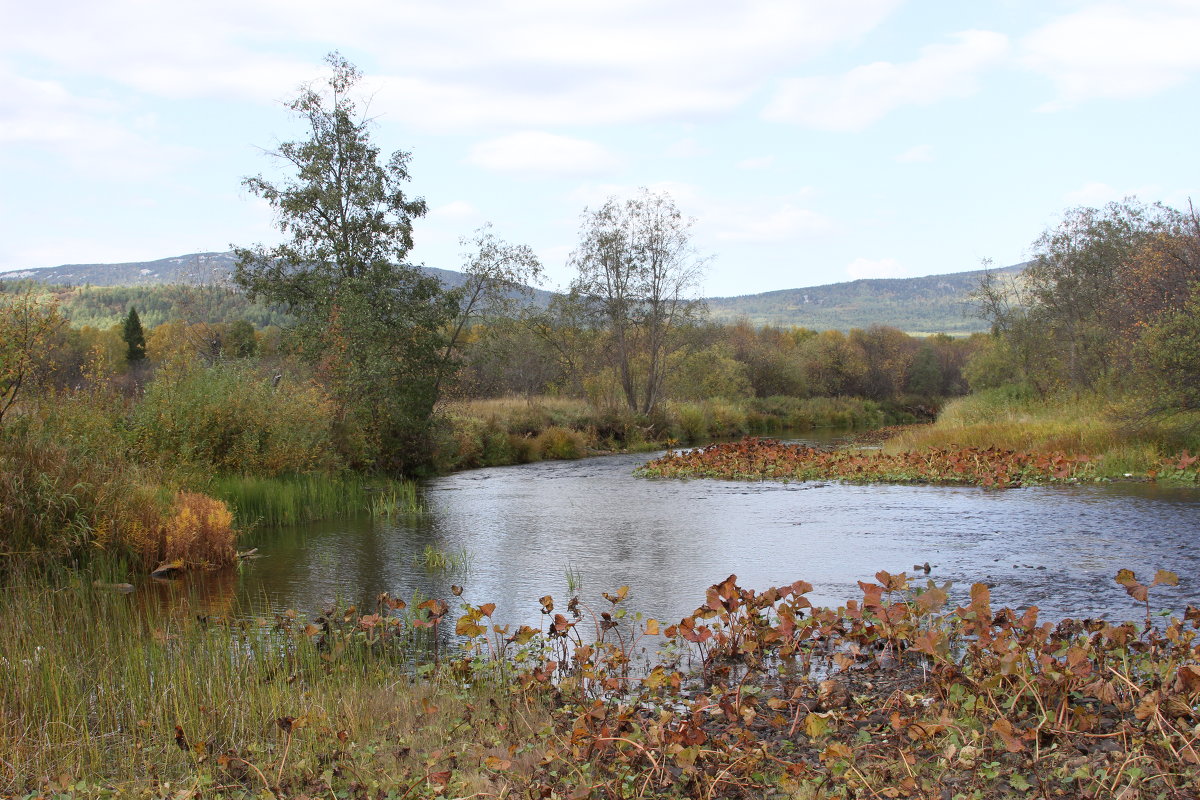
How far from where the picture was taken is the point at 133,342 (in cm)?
6888

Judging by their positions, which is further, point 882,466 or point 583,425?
point 583,425

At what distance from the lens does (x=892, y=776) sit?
13.5ft

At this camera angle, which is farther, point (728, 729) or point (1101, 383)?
point (1101, 383)

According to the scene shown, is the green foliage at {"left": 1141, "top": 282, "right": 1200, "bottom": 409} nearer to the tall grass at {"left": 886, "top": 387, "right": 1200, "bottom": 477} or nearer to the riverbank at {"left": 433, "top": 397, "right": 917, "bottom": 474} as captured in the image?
the tall grass at {"left": 886, "top": 387, "right": 1200, "bottom": 477}

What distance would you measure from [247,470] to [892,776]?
577 inches

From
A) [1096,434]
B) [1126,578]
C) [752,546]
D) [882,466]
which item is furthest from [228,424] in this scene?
[1096,434]

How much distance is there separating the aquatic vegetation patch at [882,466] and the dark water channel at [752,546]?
43.2 inches

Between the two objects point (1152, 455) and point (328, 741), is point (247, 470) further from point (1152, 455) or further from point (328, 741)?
point (1152, 455)

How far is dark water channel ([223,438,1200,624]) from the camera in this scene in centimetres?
923

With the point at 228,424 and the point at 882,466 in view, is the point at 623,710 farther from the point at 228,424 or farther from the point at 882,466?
the point at 882,466

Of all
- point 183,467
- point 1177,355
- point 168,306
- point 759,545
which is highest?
point 168,306

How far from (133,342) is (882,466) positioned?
64.7 meters

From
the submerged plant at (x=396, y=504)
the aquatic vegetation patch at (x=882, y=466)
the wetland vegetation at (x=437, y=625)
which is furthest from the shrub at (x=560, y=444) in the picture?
the submerged plant at (x=396, y=504)

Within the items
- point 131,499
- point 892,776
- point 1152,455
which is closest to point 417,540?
point 131,499
